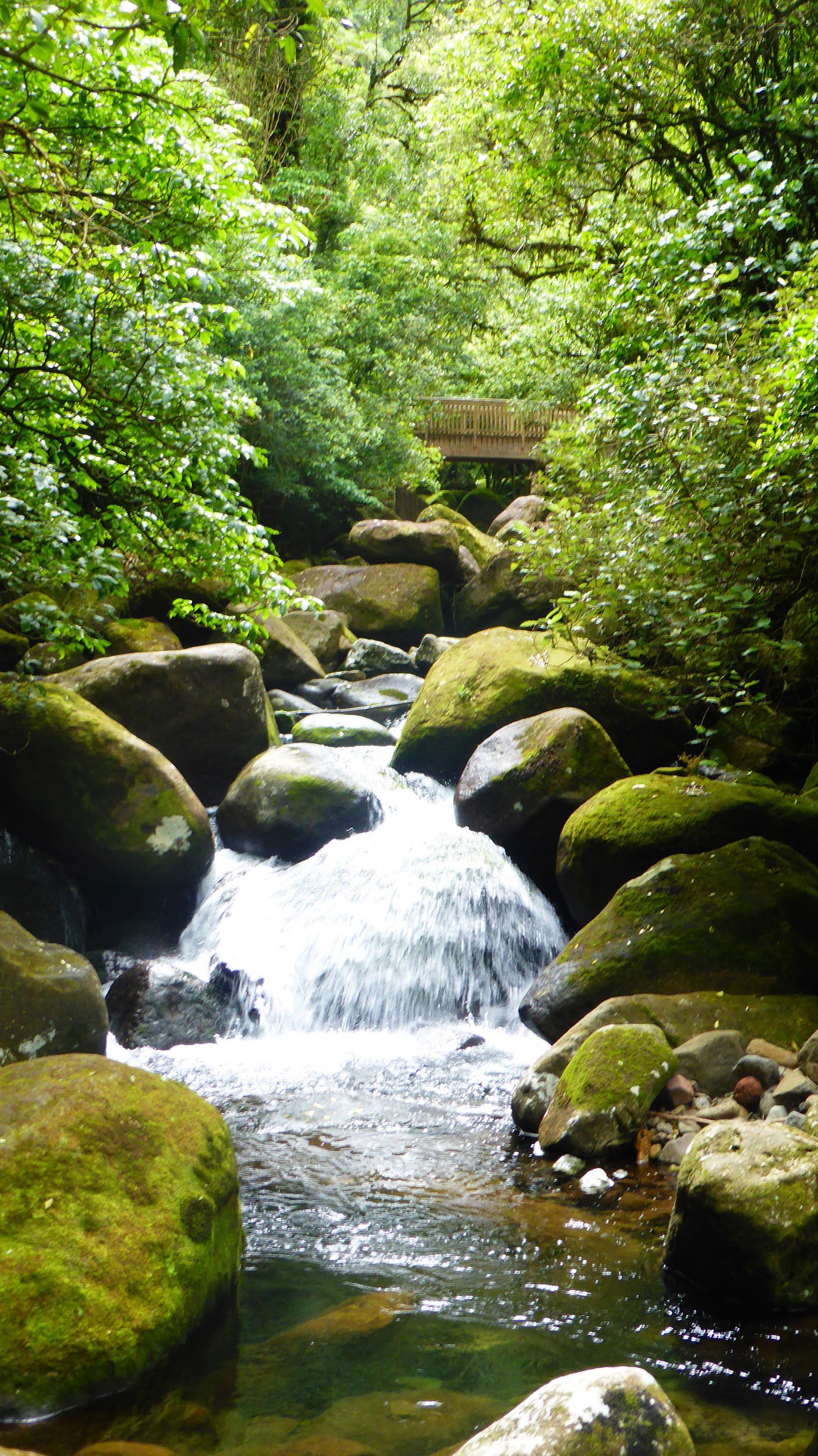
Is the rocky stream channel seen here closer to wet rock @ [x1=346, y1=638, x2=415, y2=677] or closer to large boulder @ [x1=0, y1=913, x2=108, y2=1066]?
large boulder @ [x1=0, y1=913, x2=108, y2=1066]

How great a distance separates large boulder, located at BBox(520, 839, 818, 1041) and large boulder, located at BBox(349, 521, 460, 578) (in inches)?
476

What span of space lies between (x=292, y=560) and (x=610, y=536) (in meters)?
12.7

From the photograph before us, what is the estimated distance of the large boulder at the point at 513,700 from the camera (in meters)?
10.0

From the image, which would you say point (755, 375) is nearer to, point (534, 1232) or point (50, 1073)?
point (534, 1232)

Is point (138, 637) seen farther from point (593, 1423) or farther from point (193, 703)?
point (593, 1423)

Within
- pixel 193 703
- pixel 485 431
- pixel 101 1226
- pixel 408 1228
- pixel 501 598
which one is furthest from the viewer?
pixel 485 431

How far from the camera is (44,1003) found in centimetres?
599

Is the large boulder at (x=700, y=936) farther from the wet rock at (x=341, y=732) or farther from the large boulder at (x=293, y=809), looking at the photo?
the wet rock at (x=341, y=732)

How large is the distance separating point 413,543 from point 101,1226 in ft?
52.3

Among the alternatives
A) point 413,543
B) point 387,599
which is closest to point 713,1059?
point 387,599

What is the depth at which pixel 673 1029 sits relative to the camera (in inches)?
238

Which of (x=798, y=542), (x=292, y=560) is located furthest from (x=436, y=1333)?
(x=292, y=560)

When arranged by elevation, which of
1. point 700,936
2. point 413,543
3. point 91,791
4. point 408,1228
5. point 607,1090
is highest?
point 413,543

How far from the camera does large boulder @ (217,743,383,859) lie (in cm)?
1013
